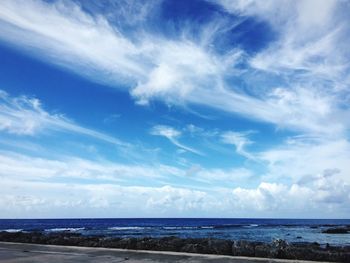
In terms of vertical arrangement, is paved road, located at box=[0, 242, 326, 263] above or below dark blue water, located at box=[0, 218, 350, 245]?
below

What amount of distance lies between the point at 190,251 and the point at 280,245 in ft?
11.5

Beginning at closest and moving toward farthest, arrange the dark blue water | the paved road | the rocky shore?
1. the paved road
2. the rocky shore
3. the dark blue water

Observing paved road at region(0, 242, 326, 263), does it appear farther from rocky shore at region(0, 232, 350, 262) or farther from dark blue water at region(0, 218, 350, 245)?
dark blue water at region(0, 218, 350, 245)

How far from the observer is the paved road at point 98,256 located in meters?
12.1

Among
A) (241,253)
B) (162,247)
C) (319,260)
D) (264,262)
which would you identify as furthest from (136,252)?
(319,260)

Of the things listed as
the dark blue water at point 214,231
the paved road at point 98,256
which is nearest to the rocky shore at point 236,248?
the paved road at point 98,256

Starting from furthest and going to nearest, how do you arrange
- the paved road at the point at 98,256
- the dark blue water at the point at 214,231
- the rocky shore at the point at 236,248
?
the dark blue water at the point at 214,231
the rocky shore at the point at 236,248
the paved road at the point at 98,256

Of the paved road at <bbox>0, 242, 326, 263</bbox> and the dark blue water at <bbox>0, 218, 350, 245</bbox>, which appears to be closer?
the paved road at <bbox>0, 242, 326, 263</bbox>

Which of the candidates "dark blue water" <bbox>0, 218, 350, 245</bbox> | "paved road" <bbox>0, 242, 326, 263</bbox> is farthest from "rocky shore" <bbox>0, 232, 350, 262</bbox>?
"dark blue water" <bbox>0, 218, 350, 245</bbox>

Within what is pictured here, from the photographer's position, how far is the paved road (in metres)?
12.1

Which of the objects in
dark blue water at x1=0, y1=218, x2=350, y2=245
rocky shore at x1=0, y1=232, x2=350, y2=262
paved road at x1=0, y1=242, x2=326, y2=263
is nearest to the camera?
paved road at x1=0, y1=242, x2=326, y2=263

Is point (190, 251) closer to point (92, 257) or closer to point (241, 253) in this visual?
point (241, 253)

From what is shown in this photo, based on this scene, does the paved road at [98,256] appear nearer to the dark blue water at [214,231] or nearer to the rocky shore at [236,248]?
the rocky shore at [236,248]

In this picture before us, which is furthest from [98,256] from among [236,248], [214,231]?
[214,231]
